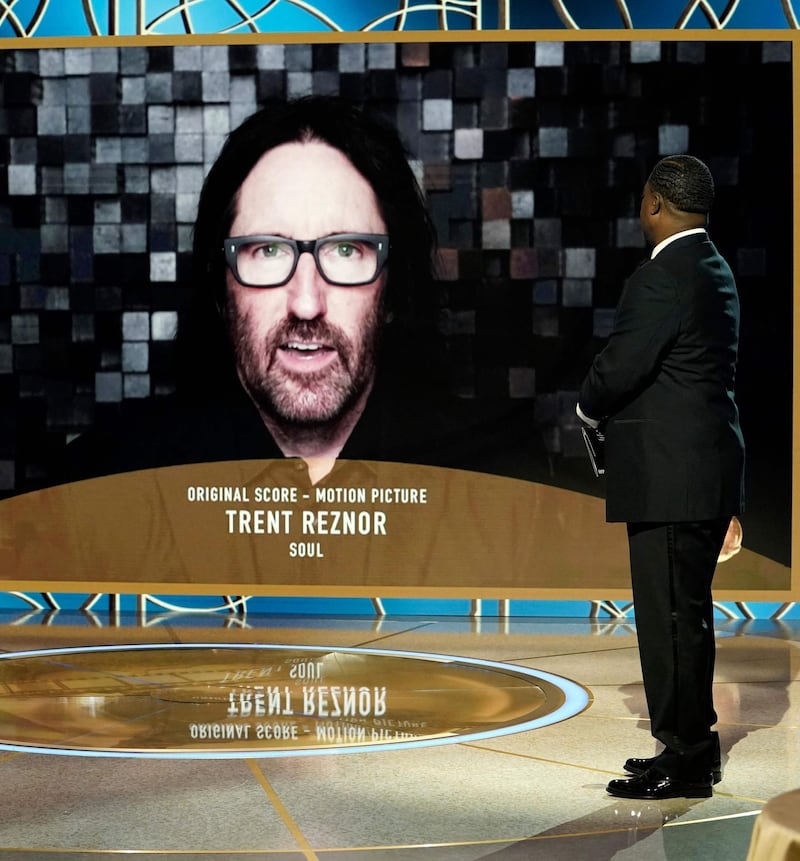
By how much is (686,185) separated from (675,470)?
748 mm

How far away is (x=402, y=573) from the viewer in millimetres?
7117

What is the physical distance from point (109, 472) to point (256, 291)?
122 cm

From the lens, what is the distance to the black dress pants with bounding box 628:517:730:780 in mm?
3527

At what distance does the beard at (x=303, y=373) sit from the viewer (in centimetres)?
711

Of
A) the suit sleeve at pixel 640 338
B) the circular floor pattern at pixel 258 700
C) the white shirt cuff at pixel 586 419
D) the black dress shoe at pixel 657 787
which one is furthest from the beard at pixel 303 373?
the black dress shoe at pixel 657 787

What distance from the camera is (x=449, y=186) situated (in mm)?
7051

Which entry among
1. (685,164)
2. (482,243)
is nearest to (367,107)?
(482,243)

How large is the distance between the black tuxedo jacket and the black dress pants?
0.08 metres

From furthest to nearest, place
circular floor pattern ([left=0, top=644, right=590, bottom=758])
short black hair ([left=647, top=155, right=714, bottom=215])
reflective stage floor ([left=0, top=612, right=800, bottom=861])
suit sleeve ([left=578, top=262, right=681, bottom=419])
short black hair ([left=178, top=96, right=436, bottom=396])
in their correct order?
short black hair ([left=178, top=96, right=436, bottom=396]) → circular floor pattern ([left=0, top=644, right=590, bottom=758]) → short black hair ([left=647, top=155, right=714, bottom=215]) → suit sleeve ([left=578, top=262, right=681, bottom=419]) → reflective stage floor ([left=0, top=612, right=800, bottom=861])

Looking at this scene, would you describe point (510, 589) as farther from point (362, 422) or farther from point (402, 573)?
point (362, 422)

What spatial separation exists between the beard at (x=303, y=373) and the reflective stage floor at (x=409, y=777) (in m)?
1.63

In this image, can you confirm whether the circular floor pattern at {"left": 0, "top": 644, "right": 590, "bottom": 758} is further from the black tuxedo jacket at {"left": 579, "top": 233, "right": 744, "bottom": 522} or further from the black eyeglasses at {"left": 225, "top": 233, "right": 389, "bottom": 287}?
the black eyeglasses at {"left": 225, "top": 233, "right": 389, "bottom": 287}

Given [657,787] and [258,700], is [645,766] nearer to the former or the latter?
[657,787]

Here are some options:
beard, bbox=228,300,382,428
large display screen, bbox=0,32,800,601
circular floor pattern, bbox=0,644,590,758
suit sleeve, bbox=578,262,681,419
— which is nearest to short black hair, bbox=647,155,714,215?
suit sleeve, bbox=578,262,681,419
